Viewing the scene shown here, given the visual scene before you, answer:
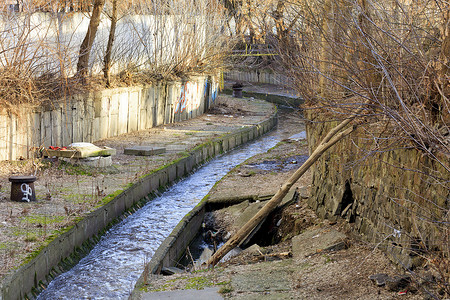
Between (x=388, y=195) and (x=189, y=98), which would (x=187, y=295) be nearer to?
(x=388, y=195)

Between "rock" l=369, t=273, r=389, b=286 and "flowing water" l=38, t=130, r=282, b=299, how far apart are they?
10.2 feet

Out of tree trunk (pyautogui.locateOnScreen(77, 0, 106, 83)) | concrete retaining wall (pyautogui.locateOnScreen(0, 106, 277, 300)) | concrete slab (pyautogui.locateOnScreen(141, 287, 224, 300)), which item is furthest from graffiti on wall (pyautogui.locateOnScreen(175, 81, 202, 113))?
concrete slab (pyautogui.locateOnScreen(141, 287, 224, 300))

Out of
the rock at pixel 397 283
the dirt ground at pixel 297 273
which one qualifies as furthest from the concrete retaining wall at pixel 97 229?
the rock at pixel 397 283

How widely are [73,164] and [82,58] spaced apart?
214 inches

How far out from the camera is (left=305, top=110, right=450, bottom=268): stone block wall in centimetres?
516

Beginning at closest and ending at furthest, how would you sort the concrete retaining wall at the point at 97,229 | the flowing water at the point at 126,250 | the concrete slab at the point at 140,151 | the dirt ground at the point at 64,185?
1. the concrete retaining wall at the point at 97,229
2. the flowing water at the point at 126,250
3. the dirt ground at the point at 64,185
4. the concrete slab at the point at 140,151

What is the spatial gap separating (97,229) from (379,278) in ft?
17.5

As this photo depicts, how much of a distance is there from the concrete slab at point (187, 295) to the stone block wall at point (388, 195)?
1688 mm

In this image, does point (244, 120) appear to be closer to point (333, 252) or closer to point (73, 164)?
point (73, 164)

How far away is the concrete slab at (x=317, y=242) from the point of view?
270 inches

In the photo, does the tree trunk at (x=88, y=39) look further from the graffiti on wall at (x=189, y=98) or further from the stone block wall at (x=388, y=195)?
the stone block wall at (x=388, y=195)

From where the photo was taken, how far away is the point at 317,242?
23.5 ft

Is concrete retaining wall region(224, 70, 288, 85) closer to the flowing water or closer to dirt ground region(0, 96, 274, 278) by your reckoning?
dirt ground region(0, 96, 274, 278)

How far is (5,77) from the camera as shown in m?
13.0
